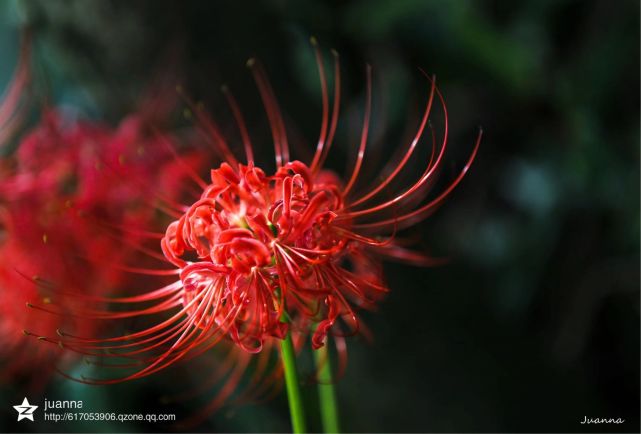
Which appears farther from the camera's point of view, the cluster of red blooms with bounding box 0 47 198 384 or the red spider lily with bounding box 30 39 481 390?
the cluster of red blooms with bounding box 0 47 198 384

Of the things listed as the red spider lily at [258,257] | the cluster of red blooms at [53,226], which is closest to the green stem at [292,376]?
the red spider lily at [258,257]

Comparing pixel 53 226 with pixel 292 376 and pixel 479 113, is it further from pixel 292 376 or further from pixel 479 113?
pixel 479 113

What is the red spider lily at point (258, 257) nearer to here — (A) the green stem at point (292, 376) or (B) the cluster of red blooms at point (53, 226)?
(A) the green stem at point (292, 376)

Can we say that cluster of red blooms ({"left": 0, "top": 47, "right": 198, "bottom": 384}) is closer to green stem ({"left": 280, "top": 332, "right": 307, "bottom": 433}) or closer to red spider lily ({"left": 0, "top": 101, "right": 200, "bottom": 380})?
red spider lily ({"left": 0, "top": 101, "right": 200, "bottom": 380})

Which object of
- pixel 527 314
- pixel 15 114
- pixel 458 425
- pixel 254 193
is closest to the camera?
pixel 254 193

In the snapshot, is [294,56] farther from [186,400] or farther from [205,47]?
[186,400]

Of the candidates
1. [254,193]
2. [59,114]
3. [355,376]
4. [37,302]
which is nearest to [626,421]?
[355,376]

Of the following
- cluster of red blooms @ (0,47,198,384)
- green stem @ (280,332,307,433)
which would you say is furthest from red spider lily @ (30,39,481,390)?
cluster of red blooms @ (0,47,198,384)

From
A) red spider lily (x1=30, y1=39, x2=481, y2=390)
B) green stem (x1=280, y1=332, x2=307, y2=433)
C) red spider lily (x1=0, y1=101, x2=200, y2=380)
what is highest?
red spider lily (x1=0, y1=101, x2=200, y2=380)
